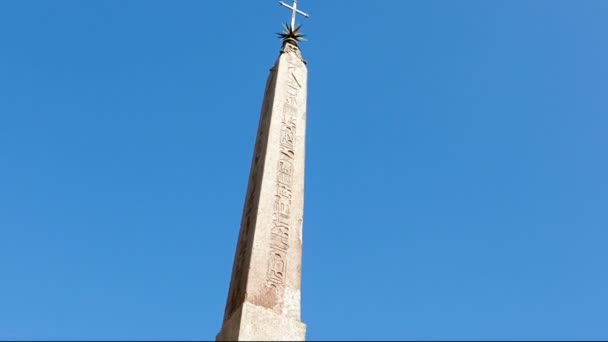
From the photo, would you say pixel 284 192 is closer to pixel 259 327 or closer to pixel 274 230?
pixel 274 230

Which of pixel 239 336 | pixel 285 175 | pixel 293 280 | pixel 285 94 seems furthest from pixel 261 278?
pixel 285 94

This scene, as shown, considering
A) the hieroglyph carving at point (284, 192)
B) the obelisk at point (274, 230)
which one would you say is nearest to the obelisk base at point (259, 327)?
the obelisk at point (274, 230)

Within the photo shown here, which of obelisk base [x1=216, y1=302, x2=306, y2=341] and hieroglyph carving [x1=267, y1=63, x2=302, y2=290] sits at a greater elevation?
hieroglyph carving [x1=267, y1=63, x2=302, y2=290]

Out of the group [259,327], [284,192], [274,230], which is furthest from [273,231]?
[259,327]

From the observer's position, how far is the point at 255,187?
7.59 metres

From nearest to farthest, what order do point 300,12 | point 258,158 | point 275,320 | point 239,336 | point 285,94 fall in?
1. point 239,336
2. point 275,320
3. point 258,158
4. point 285,94
5. point 300,12

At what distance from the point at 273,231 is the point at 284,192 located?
59 cm

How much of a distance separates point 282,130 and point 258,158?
473 mm

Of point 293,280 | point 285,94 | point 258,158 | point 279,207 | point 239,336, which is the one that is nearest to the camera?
point 239,336

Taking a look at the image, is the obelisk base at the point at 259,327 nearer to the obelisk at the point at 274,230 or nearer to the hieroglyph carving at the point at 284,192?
the obelisk at the point at 274,230

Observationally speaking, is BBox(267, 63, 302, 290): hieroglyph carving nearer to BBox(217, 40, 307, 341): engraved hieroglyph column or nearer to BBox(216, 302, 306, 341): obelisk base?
BBox(217, 40, 307, 341): engraved hieroglyph column

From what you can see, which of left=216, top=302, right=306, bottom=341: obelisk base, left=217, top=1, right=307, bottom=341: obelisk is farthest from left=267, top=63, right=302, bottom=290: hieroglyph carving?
left=216, top=302, right=306, bottom=341: obelisk base

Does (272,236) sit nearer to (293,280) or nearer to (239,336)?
(293,280)

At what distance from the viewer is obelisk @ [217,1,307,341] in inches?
247
